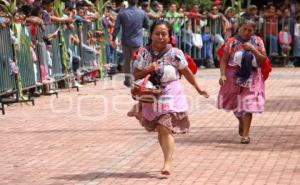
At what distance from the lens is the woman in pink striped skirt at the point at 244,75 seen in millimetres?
10695

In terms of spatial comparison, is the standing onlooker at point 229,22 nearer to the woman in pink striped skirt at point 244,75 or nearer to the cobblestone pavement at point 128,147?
the cobblestone pavement at point 128,147

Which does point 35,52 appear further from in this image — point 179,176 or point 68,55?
point 179,176

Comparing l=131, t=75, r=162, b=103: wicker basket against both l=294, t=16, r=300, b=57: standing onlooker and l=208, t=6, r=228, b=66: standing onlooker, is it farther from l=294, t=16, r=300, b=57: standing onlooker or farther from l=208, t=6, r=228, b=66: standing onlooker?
l=294, t=16, r=300, b=57: standing onlooker

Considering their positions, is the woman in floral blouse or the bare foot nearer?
the bare foot

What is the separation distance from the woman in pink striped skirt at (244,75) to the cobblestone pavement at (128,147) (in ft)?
1.46

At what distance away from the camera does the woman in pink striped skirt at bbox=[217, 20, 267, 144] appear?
1070 cm

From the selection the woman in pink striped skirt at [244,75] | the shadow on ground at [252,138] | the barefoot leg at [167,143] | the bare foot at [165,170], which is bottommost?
the shadow on ground at [252,138]

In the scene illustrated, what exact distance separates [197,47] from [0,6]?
982cm

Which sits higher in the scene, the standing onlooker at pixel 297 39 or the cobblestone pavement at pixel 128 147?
the standing onlooker at pixel 297 39

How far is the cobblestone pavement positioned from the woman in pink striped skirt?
44 centimetres

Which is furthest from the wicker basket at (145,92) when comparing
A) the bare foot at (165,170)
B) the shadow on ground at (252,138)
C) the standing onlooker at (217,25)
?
the standing onlooker at (217,25)

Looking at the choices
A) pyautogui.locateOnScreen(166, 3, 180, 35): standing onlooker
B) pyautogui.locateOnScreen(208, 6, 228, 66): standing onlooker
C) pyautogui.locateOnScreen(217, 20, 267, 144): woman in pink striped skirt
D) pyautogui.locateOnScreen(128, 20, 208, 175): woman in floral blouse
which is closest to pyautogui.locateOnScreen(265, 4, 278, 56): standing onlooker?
pyautogui.locateOnScreen(208, 6, 228, 66): standing onlooker

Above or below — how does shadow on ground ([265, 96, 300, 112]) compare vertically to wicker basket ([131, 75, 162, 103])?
below

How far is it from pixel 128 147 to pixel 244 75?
179cm
